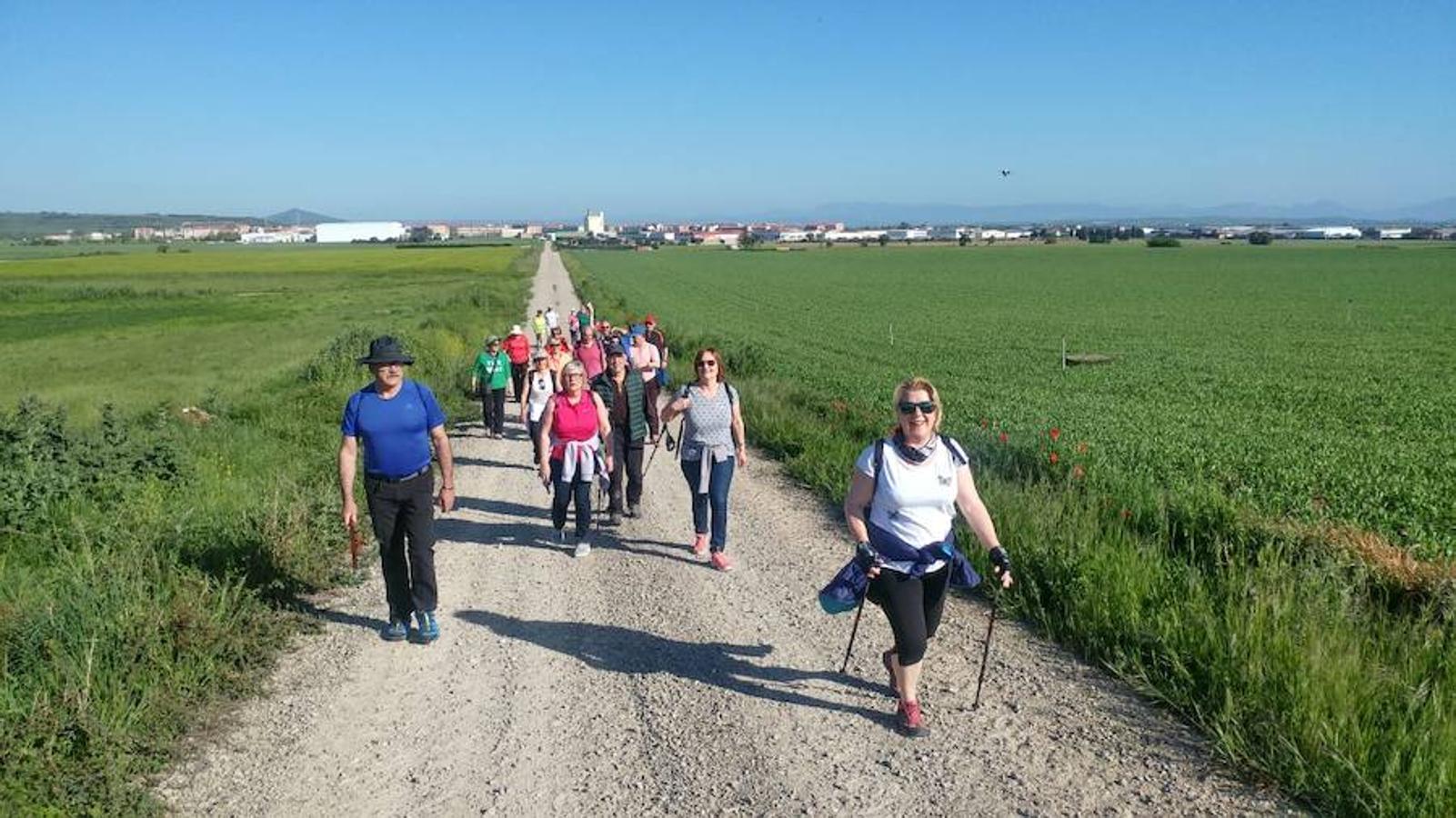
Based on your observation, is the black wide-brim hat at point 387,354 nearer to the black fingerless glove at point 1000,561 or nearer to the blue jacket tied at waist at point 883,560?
the blue jacket tied at waist at point 883,560

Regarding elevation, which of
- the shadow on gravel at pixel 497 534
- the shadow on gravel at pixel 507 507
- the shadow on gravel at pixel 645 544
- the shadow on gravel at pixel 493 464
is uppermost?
the shadow on gravel at pixel 645 544

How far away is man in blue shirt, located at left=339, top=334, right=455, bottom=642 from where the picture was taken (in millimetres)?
5988

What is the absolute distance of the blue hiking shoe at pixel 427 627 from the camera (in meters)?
6.29

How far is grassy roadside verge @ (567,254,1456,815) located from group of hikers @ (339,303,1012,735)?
71cm

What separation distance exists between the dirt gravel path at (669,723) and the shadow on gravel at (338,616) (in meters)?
0.02

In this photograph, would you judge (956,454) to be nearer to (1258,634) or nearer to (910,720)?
(910,720)

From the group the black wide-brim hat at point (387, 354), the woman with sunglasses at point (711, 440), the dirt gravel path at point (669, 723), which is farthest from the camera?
the woman with sunglasses at point (711, 440)

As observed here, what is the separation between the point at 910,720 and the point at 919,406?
1566mm

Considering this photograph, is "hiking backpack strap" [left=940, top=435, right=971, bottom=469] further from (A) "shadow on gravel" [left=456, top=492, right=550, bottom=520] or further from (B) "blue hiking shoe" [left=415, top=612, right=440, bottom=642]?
(A) "shadow on gravel" [left=456, top=492, right=550, bottom=520]

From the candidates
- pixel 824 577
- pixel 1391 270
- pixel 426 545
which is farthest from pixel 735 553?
pixel 1391 270

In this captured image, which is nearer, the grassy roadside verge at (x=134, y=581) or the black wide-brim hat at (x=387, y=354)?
the grassy roadside verge at (x=134, y=581)

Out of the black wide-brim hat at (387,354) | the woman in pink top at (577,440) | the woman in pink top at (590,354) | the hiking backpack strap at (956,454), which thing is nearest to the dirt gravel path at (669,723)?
the woman in pink top at (577,440)

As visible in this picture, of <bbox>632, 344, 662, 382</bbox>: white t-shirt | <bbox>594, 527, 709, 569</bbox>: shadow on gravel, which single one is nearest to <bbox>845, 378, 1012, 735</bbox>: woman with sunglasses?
<bbox>594, 527, 709, 569</bbox>: shadow on gravel

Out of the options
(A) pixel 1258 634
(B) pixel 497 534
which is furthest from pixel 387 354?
(A) pixel 1258 634
